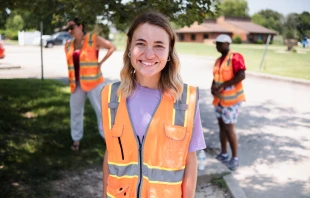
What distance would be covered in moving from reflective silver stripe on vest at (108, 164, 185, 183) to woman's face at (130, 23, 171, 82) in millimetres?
523

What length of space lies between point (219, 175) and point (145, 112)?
2.78 meters

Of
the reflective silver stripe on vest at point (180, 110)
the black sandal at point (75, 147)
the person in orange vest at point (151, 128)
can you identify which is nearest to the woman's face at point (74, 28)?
the black sandal at point (75, 147)

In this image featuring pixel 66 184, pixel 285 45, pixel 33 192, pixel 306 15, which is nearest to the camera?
pixel 33 192

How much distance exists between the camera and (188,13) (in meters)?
4.56

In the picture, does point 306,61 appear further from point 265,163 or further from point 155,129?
point 155,129

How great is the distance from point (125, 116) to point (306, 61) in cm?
347

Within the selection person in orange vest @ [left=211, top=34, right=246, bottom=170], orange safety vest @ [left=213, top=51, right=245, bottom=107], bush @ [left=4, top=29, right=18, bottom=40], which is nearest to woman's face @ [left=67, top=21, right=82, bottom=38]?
bush @ [left=4, top=29, right=18, bottom=40]

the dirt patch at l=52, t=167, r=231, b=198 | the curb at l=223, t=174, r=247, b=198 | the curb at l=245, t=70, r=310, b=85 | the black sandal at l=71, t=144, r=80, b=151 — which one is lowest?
the dirt patch at l=52, t=167, r=231, b=198

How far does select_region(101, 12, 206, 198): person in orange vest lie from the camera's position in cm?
185

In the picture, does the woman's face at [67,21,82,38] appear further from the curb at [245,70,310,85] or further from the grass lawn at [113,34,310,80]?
the curb at [245,70,310,85]

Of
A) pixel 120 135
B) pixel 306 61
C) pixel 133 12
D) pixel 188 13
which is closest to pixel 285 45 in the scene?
pixel 306 61

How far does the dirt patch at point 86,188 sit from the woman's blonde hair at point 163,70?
231 centimetres

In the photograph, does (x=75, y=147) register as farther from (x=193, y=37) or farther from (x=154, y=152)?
(x=193, y=37)

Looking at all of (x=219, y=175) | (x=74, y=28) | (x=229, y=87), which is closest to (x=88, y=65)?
(x=74, y=28)
